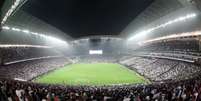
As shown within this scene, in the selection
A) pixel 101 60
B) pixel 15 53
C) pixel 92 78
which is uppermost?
pixel 15 53

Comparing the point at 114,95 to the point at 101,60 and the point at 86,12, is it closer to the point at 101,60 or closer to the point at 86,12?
the point at 86,12

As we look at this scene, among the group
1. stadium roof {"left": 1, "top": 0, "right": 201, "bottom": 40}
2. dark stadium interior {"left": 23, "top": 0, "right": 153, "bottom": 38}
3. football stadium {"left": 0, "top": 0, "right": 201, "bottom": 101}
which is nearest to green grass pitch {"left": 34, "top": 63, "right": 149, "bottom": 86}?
football stadium {"left": 0, "top": 0, "right": 201, "bottom": 101}

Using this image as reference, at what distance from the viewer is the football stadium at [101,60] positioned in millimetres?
15905

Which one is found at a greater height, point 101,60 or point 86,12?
point 86,12

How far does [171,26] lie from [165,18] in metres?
2.41

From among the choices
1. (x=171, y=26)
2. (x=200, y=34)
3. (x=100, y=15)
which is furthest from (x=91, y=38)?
(x=200, y=34)

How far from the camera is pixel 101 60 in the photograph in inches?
3743

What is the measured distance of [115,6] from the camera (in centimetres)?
6028

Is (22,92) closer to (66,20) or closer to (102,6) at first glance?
(102,6)

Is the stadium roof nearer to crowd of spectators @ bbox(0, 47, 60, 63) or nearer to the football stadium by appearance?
the football stadium

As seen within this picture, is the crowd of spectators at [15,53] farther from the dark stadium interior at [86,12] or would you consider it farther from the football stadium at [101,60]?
the dark stadium interior at [86,12]

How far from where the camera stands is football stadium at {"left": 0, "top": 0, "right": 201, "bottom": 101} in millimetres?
15905

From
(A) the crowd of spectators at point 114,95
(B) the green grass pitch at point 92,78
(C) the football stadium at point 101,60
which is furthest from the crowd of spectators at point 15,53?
(A) the crowd of spectators at point 114,95

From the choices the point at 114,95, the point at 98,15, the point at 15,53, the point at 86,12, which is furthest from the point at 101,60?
the point at 114,95
